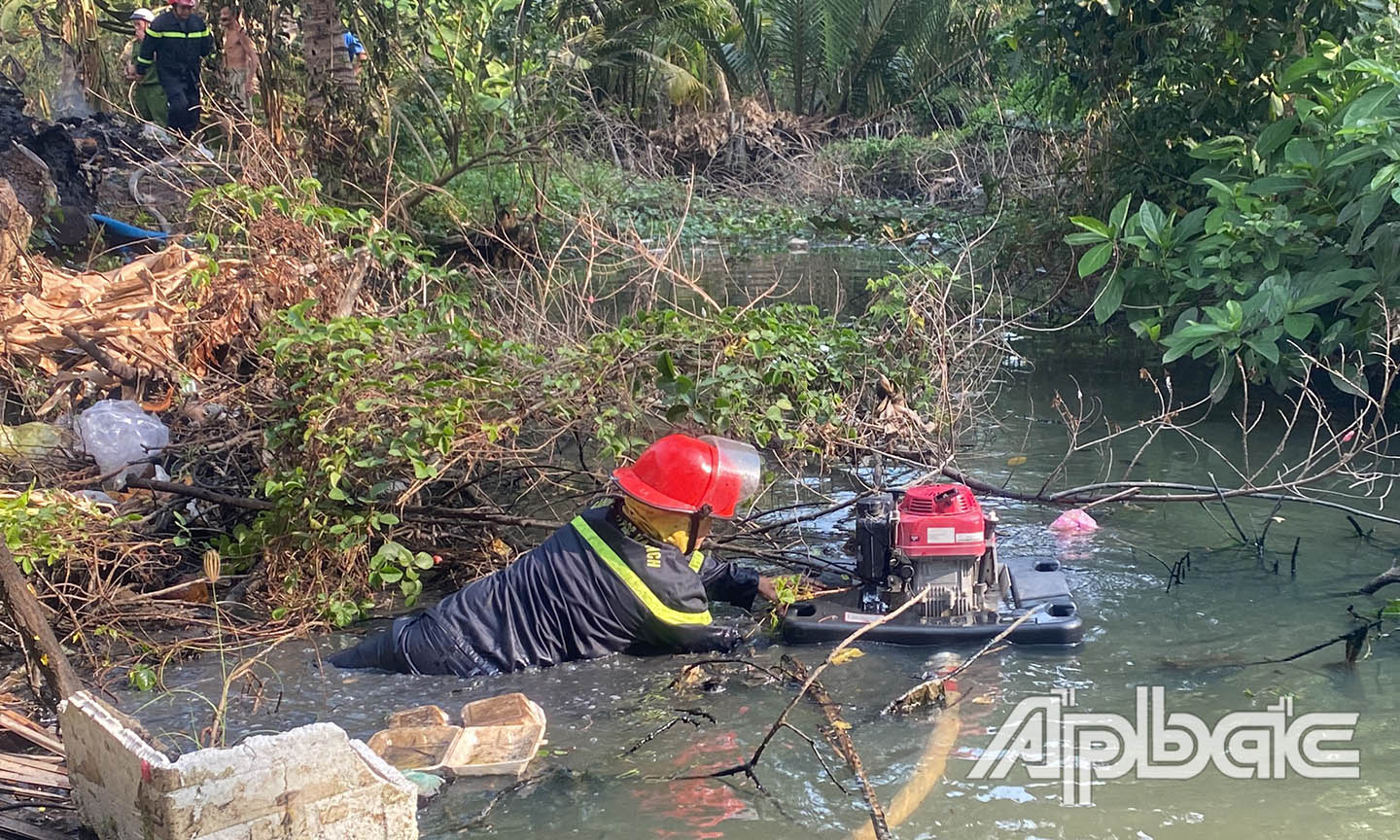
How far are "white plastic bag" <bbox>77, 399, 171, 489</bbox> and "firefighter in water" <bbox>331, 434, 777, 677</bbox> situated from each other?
6.02ft

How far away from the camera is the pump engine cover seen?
16.8 feet

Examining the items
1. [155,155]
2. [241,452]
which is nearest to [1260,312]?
[241,452]

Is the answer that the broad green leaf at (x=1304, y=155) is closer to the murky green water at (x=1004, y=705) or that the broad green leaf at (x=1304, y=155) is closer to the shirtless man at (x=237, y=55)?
the murky green water at (x=1004, y=705)

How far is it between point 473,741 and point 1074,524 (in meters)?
3.76

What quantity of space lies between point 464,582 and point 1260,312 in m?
4.74

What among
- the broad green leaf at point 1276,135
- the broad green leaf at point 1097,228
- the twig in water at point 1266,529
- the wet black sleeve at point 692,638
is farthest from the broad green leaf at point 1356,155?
the wet black sleeve at point 692,638

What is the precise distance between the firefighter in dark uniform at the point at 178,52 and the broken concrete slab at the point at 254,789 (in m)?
10.6

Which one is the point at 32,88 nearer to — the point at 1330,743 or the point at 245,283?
the point at 245,283

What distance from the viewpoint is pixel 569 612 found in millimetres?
5109

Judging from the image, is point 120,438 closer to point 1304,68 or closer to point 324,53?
point 324,53

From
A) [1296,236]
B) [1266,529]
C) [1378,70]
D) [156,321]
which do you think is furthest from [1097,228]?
[156,321]

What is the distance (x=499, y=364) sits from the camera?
243 inches

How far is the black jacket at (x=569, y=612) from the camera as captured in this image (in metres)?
5.04

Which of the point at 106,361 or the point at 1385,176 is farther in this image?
the point at 106,361
